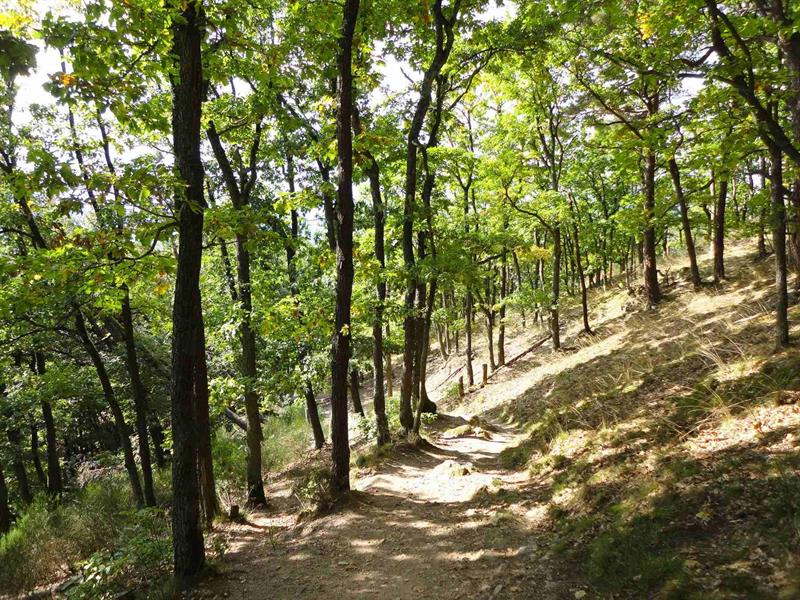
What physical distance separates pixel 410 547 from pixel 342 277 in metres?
4.23

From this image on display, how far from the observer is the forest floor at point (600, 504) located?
380cm

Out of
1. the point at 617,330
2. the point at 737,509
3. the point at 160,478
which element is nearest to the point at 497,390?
the point at 617,330

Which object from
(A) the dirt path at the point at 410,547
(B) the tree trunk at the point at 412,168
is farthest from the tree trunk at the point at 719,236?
(A) the dirt path at the point at 410,547

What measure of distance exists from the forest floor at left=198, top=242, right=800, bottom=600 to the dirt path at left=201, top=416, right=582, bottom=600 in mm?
26

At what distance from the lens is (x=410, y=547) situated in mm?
5992

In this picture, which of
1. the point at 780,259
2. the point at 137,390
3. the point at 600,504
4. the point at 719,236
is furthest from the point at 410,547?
the point at 719,236

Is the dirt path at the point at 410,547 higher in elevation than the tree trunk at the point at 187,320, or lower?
lower

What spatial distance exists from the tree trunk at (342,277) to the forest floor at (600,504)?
2.69ft

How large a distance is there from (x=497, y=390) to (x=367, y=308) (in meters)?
9.98

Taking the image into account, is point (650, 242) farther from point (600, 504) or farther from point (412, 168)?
point (600, 504)

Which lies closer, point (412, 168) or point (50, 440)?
point (412, 168)

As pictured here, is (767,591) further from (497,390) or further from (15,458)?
(15,458)

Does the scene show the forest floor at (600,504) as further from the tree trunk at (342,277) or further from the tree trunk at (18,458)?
the tree trunk at (18,458)

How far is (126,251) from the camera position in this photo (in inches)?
208
